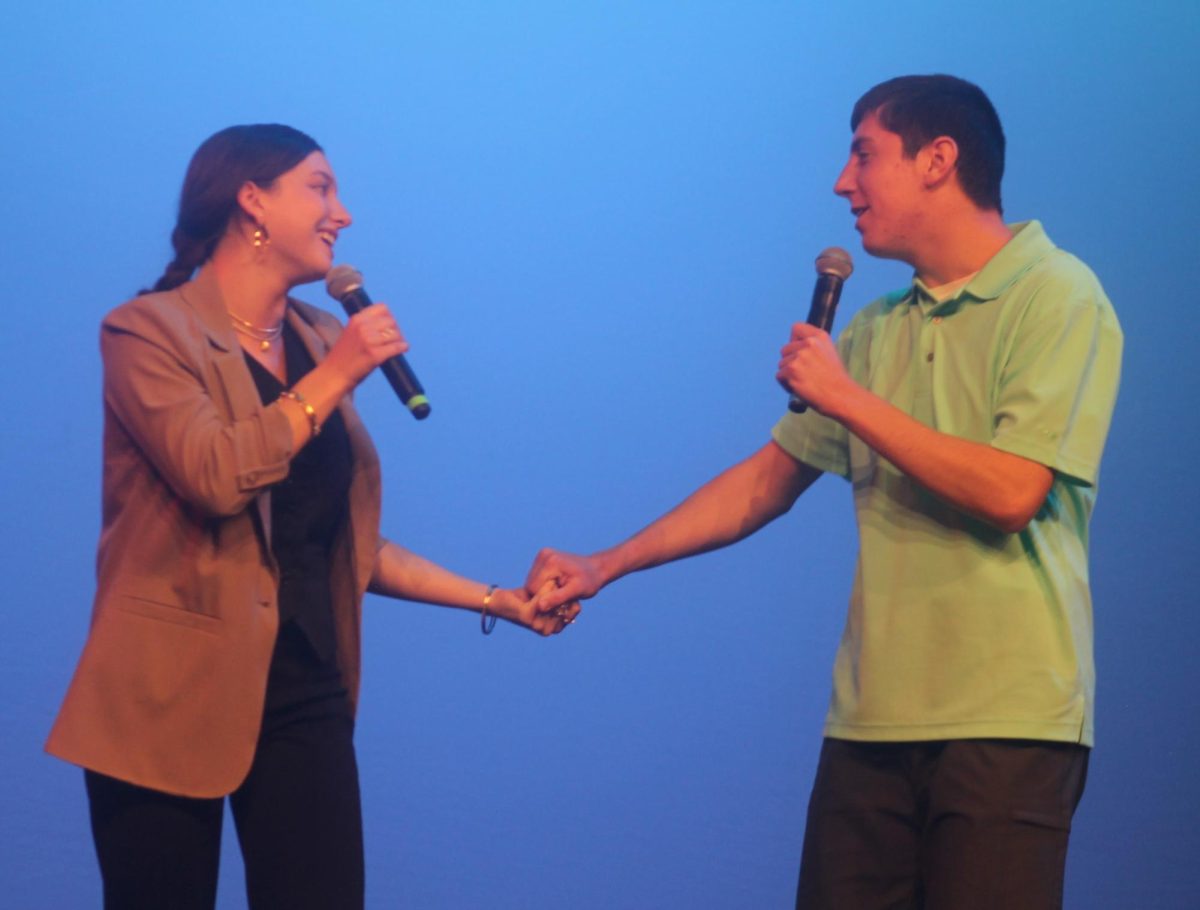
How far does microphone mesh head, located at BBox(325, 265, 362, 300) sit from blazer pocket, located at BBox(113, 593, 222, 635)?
0.52 m

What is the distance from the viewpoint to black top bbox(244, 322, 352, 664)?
1.93 m

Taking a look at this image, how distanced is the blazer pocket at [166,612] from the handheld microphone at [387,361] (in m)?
0.37

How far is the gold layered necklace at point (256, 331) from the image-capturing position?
2.01m

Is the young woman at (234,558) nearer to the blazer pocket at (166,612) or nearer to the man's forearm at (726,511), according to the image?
the blazer pocket at (166,612)

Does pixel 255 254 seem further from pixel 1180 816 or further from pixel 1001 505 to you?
pixel 1180 816

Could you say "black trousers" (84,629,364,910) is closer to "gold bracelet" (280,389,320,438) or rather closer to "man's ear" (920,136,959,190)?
"gold bracelet" (280,389,320,438)

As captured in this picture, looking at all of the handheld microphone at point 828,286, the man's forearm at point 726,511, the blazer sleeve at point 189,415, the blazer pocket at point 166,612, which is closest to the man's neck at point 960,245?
the handheld microphone at point 828,286

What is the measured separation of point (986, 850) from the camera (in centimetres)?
175

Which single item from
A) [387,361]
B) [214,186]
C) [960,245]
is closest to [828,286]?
[960,245]

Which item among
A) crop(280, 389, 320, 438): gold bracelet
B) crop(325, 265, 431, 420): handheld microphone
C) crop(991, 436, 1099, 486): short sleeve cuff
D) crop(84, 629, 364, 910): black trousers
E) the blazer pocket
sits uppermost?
crop(325, 265, 431, 420): handheld microphone

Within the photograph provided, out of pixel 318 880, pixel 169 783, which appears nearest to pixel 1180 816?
pixel 318 880

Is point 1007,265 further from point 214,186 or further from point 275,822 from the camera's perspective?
point 275,822

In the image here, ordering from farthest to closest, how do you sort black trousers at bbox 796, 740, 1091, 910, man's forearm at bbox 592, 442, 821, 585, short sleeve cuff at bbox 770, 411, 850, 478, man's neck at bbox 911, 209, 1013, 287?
man's forearm at bbox 592, 442, 821, 585 < short sleeve cuff at bbox 770, 411, 850, 478 < man's neck at bbox 911, 209, 1013, 287 < black trousers at bbox 796, 740, 1091, 910

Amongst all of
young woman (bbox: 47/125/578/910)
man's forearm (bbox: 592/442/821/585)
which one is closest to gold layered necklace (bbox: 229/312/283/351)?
young woman (bbox: 47/125/578/910)
